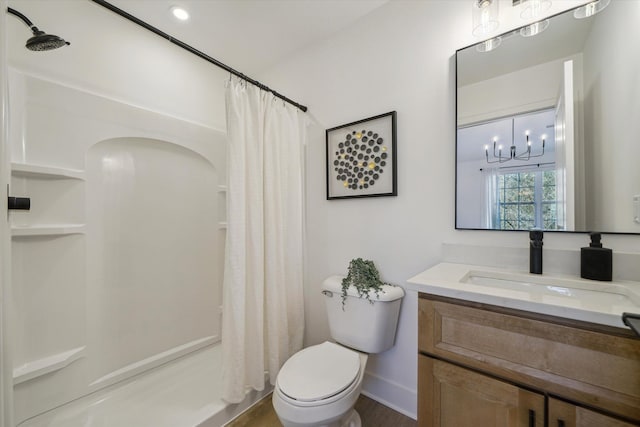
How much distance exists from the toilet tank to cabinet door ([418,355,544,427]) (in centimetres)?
43

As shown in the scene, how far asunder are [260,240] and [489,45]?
160 cm

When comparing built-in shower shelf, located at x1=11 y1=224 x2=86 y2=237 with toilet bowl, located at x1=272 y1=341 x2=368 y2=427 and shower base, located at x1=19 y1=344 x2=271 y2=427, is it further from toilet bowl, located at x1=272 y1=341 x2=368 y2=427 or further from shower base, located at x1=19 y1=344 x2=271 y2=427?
toilet bowl, located at x1=272 y1=341 x2=368 y2=427

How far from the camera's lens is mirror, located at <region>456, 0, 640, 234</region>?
98cm

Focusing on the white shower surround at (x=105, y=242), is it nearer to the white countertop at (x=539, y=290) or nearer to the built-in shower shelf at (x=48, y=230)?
the built-in shower shelf at (x=48, y=230)

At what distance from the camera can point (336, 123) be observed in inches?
71.2

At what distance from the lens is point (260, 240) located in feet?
5.07

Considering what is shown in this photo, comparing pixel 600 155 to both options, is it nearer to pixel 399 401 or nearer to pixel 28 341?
pixel 399 401

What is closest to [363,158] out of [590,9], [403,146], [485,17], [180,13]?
[403,146]

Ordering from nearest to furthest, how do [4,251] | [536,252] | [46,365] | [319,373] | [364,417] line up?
[4,251]
[536,252]
[319,373]
[46,365]
[364,417]

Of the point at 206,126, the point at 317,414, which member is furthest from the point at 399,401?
the point at 206,126

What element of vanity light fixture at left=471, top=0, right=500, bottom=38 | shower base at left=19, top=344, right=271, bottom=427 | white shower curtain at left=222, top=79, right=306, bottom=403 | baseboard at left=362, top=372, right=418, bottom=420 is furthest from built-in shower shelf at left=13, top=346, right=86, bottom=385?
vanity light fixture at left=471, top=0, right=500, bottom=38

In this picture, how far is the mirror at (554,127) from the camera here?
98cm

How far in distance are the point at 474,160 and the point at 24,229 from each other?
2.36 metres

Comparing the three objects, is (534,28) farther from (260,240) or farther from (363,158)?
(260,240)
